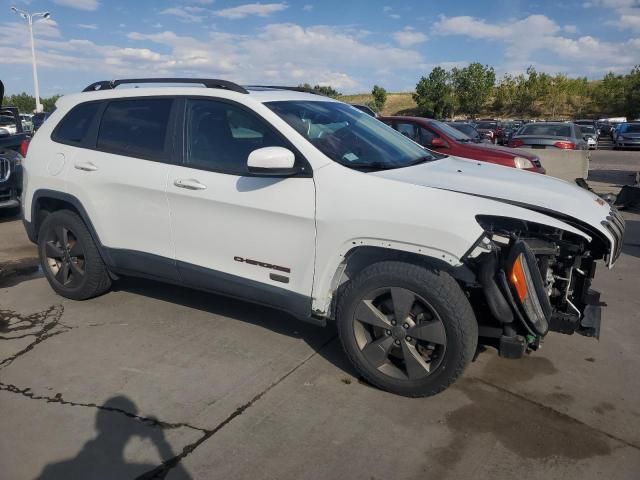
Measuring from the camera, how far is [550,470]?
9.13 ft

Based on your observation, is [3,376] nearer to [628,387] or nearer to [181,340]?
[181,340]

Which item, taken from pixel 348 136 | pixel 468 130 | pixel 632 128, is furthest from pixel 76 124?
pixel 632 128

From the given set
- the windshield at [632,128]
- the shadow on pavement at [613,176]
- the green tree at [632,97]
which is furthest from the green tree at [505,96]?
the shadow on pavement at [613,176]

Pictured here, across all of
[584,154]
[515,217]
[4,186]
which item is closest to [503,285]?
[515,217]

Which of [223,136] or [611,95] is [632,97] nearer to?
[611,95]

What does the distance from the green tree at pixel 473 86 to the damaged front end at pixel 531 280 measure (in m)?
81.2

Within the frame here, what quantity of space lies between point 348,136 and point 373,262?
994mm

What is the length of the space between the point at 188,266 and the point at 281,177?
3.57 ft

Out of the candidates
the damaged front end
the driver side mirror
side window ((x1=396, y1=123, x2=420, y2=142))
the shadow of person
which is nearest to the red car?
side window ((x1=396, y1=123, x2=420, y2=142))

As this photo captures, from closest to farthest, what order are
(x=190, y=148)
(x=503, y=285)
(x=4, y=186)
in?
1. (x=503, y=285)
2. (x=190, y=148)
3. (x=4, y=186)

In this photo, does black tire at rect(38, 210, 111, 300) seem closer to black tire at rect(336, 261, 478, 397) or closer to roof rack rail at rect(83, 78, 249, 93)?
roof rack rail at rect(83, 78, 249, 93)

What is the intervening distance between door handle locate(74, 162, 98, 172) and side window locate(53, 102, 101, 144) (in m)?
0.23

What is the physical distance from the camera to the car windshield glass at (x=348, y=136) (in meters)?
3.65

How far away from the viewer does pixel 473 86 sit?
79.6m
